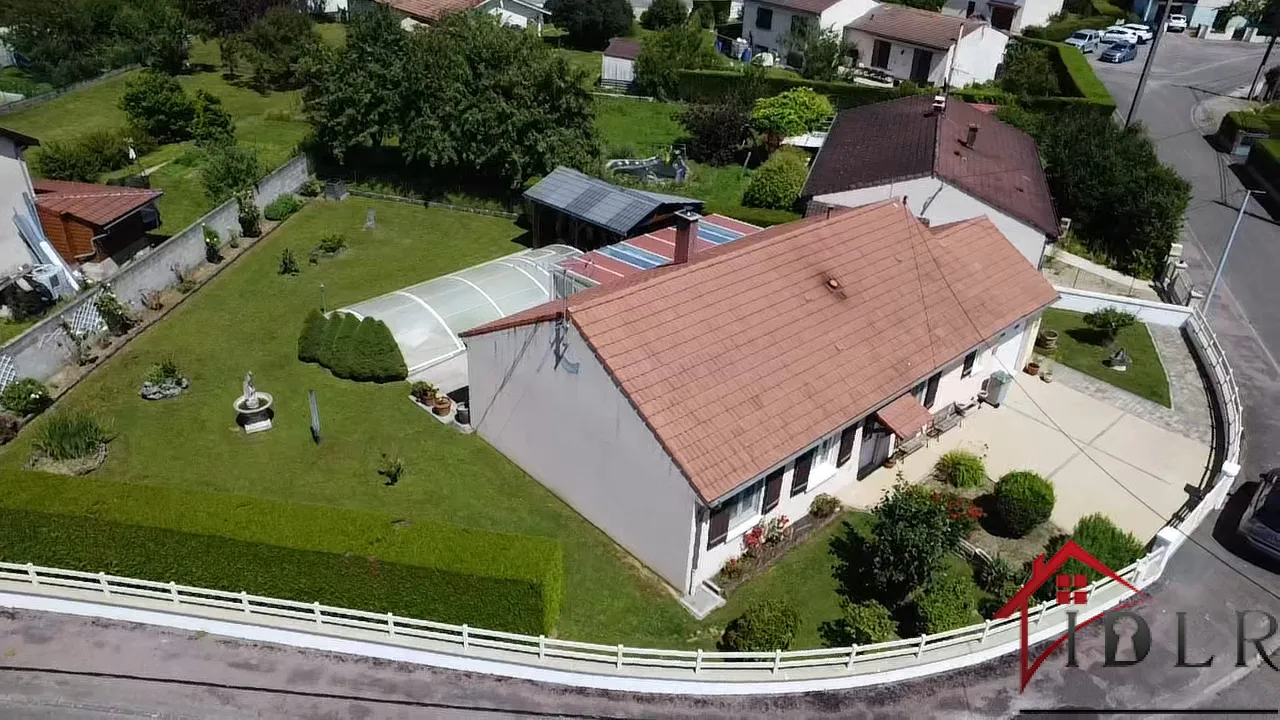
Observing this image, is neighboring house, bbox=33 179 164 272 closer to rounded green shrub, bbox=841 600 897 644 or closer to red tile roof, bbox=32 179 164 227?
red tile roof, bbox=32 179 164 227

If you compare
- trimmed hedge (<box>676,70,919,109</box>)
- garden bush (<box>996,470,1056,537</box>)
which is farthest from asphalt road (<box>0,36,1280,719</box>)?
trimmed hedge (<box>676,70,919,109</box>)

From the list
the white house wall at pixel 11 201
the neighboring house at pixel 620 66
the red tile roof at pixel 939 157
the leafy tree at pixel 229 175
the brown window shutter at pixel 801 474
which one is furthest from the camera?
the neighboring house at pixel 620 66

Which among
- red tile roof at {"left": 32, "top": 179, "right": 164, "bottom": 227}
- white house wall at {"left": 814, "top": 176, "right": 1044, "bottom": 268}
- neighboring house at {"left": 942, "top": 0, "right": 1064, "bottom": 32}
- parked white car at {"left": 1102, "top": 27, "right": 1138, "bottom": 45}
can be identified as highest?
neighboring house at {"left": 942, "top": 0, "right": 1064, "bottom": 32}

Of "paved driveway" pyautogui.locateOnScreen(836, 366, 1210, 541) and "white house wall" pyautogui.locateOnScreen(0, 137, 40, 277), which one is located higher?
"white house wall" pyautogui.locateOnScreen(0, 137, 40, 277)

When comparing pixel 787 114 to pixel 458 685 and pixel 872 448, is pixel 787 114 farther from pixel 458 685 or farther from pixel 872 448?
pixel 458 685

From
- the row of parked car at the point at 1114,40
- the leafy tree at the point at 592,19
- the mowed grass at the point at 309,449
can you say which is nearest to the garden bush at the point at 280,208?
the mowed grass at the point at 309,449

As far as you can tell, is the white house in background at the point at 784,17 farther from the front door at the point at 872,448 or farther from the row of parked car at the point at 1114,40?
the front door at the point at 872,448

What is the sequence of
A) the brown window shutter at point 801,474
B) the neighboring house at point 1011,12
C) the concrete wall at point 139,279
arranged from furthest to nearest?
the neighboring house at point 1011,12, the concrete wall at point 139,279, the brown window shutter at point 801,474

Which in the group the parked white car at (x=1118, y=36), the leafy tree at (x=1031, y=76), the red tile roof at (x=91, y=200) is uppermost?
the parked white car at (x=1118, y=36)
